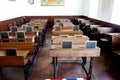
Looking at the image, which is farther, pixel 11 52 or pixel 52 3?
pixel 52 3

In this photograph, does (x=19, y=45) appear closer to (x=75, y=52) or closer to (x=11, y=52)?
(x=11, y=52)

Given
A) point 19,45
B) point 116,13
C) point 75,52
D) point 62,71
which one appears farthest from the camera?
point 116,13

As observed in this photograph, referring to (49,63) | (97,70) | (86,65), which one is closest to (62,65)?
(49,63)

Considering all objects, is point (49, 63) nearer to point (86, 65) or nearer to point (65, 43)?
point (86, 65)

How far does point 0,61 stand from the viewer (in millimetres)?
2377

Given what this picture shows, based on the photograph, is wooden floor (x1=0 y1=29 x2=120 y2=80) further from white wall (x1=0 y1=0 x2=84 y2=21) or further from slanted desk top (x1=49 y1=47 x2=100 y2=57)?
white wall (x1=0 y1=0 x2=84 y2=21)

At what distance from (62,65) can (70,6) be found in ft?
25.0

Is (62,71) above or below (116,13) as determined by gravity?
below

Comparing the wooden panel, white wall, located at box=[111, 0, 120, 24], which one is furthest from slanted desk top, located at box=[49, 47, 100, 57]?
white wall, located at box=[111, 0, 120, 24]

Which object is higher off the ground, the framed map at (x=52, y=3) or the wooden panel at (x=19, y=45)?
the framed map at (x=52, y=3)

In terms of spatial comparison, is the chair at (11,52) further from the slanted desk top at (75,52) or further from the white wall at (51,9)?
the white wall at (51,9)

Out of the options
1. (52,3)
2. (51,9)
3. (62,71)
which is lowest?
(62,71)

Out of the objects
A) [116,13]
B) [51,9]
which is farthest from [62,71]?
[51,9]

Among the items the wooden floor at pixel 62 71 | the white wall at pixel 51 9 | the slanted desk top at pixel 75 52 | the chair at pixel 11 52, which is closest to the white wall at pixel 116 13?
the wooden floor at pixel 62 71
